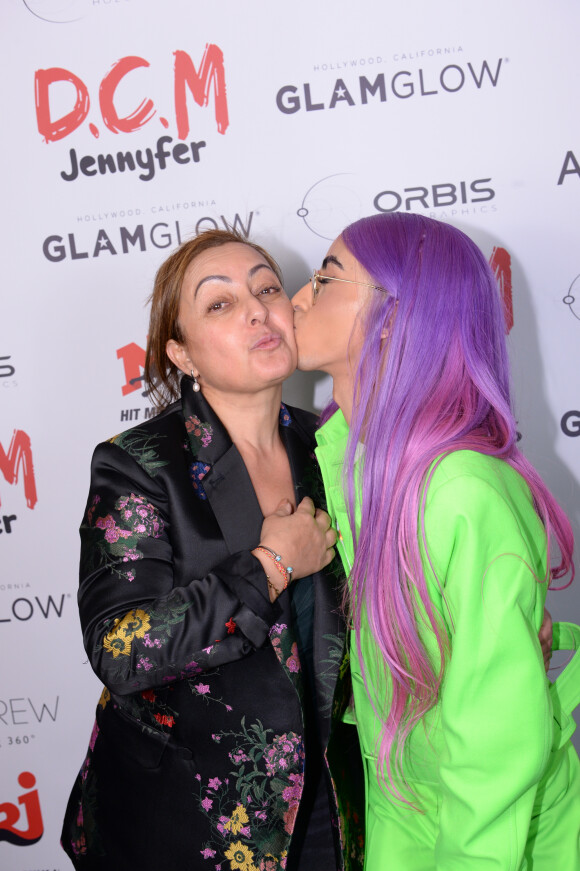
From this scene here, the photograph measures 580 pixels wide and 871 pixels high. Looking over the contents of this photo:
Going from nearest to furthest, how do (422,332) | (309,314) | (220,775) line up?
(422,332)
(220,775)
(309,314)

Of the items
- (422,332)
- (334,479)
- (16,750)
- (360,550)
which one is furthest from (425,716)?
(16,750)

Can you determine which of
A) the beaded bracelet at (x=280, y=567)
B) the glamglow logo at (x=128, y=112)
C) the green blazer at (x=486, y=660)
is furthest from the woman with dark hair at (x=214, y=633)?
the glamglow logo at (x=128, y=112)

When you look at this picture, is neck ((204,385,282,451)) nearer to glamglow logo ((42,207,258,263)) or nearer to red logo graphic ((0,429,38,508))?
glamglow logo ((42,207,258,263))

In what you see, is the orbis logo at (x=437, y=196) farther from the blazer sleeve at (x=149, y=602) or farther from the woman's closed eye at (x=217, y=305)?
the blazer sleeve at (x=149, y=602)

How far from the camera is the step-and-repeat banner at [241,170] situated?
2.03 metres

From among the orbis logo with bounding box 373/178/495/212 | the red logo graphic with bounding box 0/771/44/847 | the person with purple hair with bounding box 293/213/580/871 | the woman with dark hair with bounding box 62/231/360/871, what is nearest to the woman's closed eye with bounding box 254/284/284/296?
the woman with dark hair with bounding box 62/231/360/871

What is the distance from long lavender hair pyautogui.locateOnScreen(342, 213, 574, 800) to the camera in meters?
1.22

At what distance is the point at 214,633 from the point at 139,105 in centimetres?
156

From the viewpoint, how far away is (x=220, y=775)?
1.41 metres

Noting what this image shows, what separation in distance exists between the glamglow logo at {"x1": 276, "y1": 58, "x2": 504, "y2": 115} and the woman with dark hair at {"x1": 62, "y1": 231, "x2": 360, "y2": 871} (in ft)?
2.29

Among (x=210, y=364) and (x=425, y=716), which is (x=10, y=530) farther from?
(x=425, y=716)

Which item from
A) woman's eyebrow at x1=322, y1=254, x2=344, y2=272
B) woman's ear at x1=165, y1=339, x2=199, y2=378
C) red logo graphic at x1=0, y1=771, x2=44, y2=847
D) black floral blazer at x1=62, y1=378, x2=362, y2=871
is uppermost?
woman's eyebrow at x1=322, y1=254, x2=344, y2=272

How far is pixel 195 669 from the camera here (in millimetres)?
1304

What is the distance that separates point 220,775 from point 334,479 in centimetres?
62
